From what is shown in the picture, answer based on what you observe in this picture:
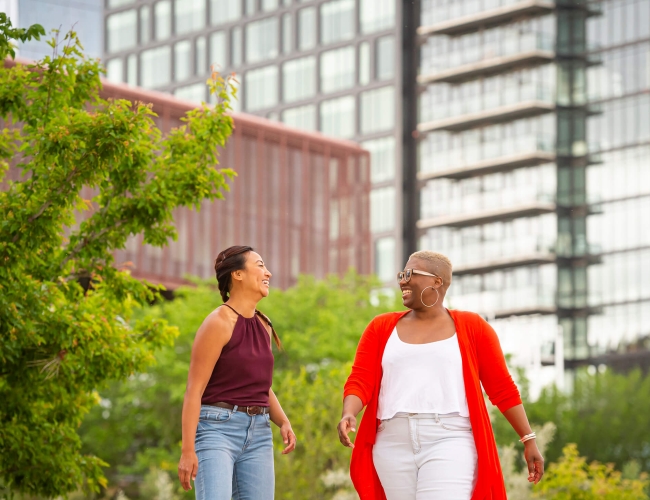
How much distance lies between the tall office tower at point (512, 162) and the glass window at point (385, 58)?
201 cm

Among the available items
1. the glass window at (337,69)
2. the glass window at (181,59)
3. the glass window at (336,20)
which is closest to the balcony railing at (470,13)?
the glass window at (336,20)

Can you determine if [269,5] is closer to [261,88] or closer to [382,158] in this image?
[261,88]

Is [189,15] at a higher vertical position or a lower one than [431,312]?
higher

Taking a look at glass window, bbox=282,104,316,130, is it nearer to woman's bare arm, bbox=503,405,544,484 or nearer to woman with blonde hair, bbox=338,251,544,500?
woman with blonde hair, bbox=338,251,544,500

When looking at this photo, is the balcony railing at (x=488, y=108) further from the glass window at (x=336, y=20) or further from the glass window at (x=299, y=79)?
the glass window at (x=299, y=79)

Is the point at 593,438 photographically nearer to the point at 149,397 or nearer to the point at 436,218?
the point at 149,397

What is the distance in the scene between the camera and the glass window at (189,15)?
340 ft

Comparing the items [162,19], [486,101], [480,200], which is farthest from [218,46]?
[480,200]

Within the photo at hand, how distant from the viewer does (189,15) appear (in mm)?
104438

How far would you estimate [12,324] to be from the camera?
12.6 metres

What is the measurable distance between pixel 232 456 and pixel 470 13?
276ft

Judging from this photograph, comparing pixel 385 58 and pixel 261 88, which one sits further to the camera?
pixel 261 88

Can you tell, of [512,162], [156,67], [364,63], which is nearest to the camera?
[512,162]

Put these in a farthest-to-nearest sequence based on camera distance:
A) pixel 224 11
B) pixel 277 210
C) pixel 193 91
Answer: pixel 224 11 → pixel 193 91 → pixel 277 210
